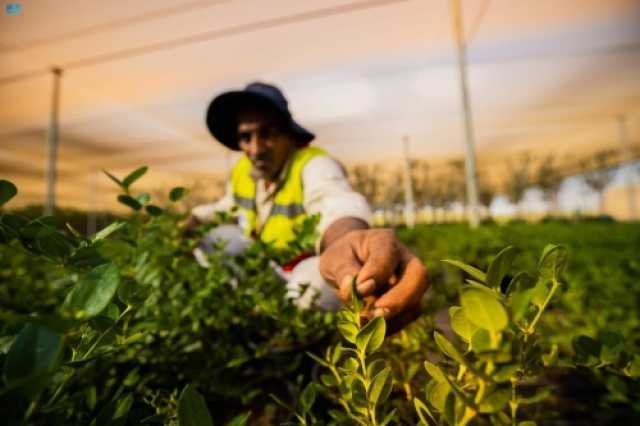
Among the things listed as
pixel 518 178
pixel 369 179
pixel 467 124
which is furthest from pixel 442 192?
pixel 467 124

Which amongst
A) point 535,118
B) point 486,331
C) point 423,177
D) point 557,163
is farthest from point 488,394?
point 557,163

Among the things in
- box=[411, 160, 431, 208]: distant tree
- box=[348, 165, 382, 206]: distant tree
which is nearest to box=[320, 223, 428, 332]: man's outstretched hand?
box=[348, 165, 382, 206]: distant tree

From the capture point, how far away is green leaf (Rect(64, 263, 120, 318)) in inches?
11.4

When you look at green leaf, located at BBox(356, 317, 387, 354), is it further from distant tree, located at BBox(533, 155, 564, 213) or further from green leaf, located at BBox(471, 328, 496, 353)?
distant tree, located at BBox(533, 155, 564, 213)

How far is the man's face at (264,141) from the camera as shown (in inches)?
72.1

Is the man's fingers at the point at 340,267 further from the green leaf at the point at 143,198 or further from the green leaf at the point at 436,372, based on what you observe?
the green leaf at the point at 143,198

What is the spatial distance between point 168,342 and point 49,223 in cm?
56

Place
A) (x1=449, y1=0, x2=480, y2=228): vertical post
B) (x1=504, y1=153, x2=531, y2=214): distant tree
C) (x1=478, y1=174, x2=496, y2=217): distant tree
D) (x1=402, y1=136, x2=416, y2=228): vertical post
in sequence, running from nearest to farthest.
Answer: (x1=449, y1=0, x2=480, y2=228): vertical post < (x1=402, y1=136, x2=416, y2=228): vertical post < (x1=504, y1=153, x2=531, y2=214): distant tree < (x1=478, y1=174, x2=496, y2=217): distant tree

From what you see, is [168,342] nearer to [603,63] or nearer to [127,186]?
[127,186]

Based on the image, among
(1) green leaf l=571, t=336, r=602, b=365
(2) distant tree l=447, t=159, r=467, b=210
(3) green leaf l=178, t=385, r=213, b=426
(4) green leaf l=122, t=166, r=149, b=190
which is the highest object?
(2) distant tree l=447, t=159, r=467, b=210

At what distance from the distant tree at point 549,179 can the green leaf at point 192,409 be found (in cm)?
4120

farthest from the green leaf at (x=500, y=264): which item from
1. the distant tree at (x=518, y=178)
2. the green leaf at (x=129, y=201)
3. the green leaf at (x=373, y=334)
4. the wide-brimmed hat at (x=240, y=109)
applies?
the distant tree at (x=518, y=178)

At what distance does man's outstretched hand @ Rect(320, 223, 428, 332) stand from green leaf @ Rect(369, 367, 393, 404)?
0.16 metres

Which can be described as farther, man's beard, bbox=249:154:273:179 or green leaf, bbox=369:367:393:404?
man's beard, bbox=249:154:273:179
